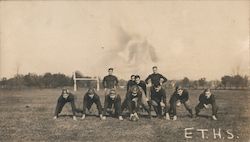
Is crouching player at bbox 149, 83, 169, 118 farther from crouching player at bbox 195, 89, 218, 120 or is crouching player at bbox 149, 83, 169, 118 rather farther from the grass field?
crouching player at bbox 195, 89, 218, 120

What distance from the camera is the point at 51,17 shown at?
4508mm

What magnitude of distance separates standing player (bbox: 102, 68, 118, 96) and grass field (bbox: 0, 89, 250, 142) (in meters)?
0.11

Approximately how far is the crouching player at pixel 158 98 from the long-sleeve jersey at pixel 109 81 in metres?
0.46

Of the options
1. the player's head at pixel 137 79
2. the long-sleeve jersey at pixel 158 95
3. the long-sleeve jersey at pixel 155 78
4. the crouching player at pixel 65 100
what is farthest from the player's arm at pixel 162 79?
the crouching player at pixel 65 100

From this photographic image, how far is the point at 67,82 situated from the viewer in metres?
4.51

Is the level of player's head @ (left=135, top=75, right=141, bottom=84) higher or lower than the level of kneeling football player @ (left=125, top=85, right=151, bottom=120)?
higher

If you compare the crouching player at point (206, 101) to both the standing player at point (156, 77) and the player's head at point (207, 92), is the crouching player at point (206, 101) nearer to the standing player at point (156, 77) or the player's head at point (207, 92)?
the player's head at point (207, 92)

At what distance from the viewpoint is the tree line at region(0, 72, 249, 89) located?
14.5 ft

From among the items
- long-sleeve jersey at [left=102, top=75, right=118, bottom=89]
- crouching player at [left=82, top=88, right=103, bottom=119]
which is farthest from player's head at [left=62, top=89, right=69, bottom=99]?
long-sleeve jersey at [left=102, top=75, right=118, bottom=89]

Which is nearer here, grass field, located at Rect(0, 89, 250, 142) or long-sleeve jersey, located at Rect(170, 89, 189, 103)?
grass field, located at Rect(0, 89, 250, 142)

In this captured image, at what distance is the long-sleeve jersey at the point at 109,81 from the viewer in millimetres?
4465

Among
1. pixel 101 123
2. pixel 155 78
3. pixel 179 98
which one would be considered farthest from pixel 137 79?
pixel 101 123

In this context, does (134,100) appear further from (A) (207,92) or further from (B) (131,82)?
(A) (207,92)

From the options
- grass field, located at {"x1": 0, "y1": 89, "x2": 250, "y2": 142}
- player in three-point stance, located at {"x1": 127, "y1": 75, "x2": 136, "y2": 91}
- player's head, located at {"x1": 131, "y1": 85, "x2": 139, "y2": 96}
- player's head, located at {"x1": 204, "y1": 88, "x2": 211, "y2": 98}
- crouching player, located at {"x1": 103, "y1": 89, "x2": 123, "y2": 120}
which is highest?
player in three-point stance, located at {"x1": 127, "y1": 75, "x2": 136, "y2": 91}
